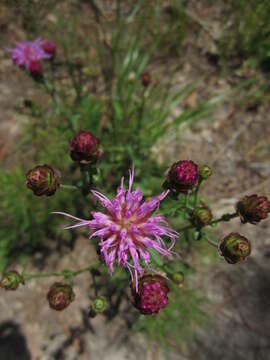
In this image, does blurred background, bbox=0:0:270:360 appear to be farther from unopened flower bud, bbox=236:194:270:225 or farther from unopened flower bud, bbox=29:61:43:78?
unopened flower bud, bbox=236:194:270:225

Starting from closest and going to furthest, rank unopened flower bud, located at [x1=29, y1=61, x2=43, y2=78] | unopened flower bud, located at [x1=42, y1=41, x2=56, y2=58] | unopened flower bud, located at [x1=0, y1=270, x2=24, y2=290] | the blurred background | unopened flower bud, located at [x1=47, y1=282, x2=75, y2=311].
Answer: unopened flower bud, located at [x1=47, y1=282, x2=75, y2=311], unopened flower bud, located at [x1=0, y1=270, x2=24, y2=290], unopened flower bud, located at [x1=29, y1=61, x2=43, y2=78], unopened flower bud, located at [x1=42, y1=41, x2=56, y2=58], the blurred background

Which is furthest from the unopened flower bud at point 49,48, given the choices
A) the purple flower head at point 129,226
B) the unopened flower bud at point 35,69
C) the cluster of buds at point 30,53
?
the purple flower head at point 129,226

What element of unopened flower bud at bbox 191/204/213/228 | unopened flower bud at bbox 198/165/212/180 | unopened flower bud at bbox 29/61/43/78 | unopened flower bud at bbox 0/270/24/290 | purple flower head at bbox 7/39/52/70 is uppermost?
purple flower head at bbox 7/39/52/70

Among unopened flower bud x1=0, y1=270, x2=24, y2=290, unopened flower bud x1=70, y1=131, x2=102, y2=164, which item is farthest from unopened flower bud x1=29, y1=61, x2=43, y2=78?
unopened flower bud x1=0, y1=270, x2=24, y2=290

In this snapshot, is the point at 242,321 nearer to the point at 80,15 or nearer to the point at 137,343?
the point at 137,343

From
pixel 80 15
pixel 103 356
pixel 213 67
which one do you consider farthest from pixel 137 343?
pixel 80 15

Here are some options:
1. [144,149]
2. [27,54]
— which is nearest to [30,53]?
[27,54]

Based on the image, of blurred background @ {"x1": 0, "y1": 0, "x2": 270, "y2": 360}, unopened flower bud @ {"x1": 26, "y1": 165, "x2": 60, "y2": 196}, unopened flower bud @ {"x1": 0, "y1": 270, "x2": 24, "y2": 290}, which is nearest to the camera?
unopened flower bud @ {"x1": 26, "y1": 165, "x2": 60, "y2": 196}

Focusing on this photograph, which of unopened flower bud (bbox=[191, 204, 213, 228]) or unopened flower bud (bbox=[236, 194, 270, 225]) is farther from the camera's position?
unopened flower bud (bbox=[191, 204, 213, 228])
